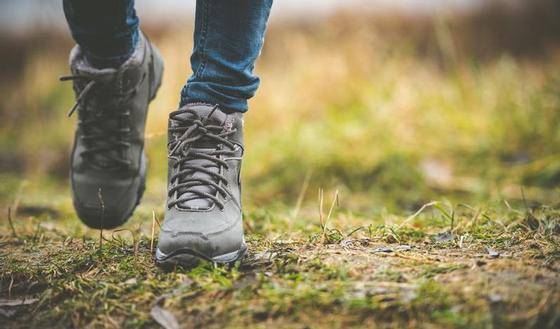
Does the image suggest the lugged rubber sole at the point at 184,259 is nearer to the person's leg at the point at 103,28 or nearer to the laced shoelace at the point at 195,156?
the laced shoelace at the point at 195,156

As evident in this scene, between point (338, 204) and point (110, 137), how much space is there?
0.84m

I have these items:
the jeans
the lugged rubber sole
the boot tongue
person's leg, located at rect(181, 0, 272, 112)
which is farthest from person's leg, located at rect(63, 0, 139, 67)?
the lugged rubber sole

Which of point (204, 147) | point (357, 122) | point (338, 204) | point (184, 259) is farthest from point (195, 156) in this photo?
point (357, 122)

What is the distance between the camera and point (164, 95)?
500cm

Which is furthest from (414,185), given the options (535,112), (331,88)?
(331,88)

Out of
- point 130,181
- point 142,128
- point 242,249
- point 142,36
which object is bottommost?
point 242,249

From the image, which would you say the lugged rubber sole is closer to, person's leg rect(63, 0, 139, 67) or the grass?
the grass

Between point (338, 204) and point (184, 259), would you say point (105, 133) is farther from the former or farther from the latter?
point (338, 204)

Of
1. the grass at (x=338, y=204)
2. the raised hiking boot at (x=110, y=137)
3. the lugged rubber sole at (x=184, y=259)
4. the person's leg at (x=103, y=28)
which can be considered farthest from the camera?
the raised hiking boot at (x=110, y=137)

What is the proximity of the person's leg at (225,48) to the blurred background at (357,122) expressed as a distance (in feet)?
1.44

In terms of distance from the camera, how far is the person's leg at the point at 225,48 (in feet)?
4.47

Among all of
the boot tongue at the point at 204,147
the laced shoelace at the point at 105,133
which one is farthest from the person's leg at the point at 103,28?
the boot tongue at the point at 204,147

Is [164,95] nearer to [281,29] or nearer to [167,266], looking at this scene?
[281,29]

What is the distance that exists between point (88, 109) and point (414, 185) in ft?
6.60
